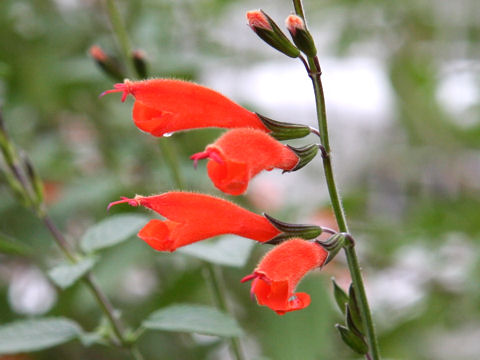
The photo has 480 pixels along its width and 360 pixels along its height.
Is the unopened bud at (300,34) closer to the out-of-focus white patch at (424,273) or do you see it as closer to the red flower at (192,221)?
the red flower at (192,221)

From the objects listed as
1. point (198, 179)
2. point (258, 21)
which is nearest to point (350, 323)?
point (258, 21)

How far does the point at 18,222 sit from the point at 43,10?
490 mm

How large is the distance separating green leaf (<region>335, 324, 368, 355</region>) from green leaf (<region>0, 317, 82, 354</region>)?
280mm

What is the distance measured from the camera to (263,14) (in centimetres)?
44

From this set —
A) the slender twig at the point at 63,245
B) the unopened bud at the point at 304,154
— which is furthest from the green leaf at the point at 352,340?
the slender twig at the point at 63,245

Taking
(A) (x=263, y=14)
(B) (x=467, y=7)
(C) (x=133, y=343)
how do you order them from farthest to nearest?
(B) (x=467, y=7) → (C) (x=133, y=343) → (A) (x=263, y=14)

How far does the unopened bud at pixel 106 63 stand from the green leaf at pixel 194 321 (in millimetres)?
289

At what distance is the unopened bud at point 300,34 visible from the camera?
1.35ft

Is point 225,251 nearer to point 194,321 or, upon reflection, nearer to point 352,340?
point 194,321

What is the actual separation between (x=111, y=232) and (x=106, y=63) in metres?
0.21

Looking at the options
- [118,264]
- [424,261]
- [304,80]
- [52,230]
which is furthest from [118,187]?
[304,80]

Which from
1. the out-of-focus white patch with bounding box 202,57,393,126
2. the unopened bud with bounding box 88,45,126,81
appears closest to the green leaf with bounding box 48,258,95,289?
the unopened bud with bounding box 88,45,126,81

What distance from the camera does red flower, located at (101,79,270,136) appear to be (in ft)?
1.54

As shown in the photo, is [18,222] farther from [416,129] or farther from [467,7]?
[467,7]
